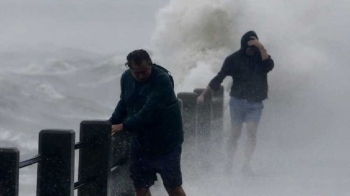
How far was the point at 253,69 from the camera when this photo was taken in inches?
481

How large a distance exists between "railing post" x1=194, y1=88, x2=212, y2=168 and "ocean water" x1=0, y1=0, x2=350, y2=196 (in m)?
0.17

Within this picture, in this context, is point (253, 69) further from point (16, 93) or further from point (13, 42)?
point (13, 42)

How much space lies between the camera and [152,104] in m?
7.89

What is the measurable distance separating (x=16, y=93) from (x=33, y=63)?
1681 cm

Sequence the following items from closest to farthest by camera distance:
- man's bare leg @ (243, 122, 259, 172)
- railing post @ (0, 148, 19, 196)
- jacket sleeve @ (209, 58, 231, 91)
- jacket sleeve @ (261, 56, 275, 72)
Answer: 1. railing post @ (0, 148, 19, 196)
2. jacket sleeve @ (261, 56, 275, 72)
3. jacket sleeve @ (209, 58, 231, 91)
4. man's bare leg @ (243, 122, 259, 172)

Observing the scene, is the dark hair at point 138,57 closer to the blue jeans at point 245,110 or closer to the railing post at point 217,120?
the blue jeans at point 245,110

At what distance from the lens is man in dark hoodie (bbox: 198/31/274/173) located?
12188mm

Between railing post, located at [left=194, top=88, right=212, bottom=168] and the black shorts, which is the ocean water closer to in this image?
railing post, located at [left=194, top=88, right=212, bottom=168]

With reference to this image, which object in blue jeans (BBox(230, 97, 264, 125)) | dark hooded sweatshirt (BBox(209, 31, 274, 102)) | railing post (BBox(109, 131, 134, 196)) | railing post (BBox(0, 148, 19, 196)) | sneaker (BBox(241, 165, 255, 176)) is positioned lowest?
railing post (BBox(0, 148, 19, 196))

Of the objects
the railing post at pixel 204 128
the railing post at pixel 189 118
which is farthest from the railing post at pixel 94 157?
the railing post at pixel 204 128

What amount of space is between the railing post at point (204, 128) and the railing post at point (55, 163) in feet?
16.7

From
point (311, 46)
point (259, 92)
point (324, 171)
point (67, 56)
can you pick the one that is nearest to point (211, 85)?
point (259, 92)

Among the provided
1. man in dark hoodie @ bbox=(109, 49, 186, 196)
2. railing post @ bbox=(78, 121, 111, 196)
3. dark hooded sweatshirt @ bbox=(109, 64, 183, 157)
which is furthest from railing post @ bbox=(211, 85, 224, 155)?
dark hooded sweatshirt @ bbox=(109, 64, 183, 157)

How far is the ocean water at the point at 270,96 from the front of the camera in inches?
482
